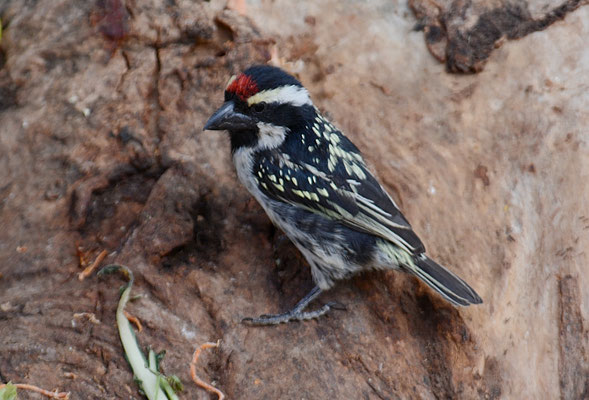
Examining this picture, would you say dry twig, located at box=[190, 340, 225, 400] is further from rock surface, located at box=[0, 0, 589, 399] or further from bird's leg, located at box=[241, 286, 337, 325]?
bird's leg, located at box=[241, 286, 337, 325]

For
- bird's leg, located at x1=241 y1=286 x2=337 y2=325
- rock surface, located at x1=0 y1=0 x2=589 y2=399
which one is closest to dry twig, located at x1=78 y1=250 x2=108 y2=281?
rock surface, located at x1=0 y1=0 x2=589 y2=399

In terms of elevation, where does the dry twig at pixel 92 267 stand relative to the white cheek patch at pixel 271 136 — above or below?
below

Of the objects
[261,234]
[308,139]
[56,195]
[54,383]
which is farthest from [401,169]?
[54,383]

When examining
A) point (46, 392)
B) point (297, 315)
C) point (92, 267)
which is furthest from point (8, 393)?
point (297, 315)

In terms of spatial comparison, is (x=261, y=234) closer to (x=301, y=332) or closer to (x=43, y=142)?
(x=301, y=332)

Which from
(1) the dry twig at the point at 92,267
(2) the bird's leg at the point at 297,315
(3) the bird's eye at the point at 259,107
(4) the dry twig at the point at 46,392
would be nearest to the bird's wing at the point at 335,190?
(3) the bird's eye at the point at 259,107

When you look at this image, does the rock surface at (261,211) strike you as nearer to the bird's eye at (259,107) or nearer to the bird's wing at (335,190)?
the bird's wing at (335,190)

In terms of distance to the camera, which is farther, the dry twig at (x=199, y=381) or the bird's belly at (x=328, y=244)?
the bird's belly at (x=328, y=244)
